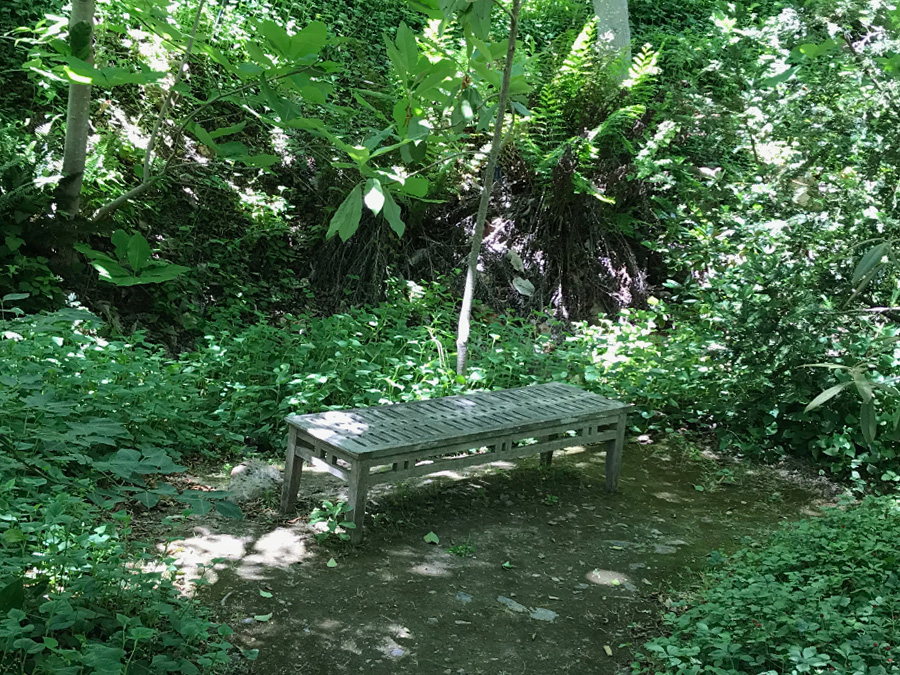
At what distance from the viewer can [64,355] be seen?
4.53m

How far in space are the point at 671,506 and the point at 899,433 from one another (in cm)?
156

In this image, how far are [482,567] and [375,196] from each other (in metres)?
1.93

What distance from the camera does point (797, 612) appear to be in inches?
121

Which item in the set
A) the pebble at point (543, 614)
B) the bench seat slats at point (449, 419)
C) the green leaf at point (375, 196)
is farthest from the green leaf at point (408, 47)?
the pebble at point (543, 614)

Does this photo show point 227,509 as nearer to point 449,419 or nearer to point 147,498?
point 147,498

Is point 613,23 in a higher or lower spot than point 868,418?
higher

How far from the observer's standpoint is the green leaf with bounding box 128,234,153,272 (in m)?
5.09

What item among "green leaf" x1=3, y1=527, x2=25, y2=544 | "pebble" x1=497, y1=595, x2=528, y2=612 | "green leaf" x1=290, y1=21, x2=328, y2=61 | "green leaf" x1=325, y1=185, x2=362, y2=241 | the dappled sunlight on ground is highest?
"green leaf" x1=290, y1=21, x2=328, y2=61

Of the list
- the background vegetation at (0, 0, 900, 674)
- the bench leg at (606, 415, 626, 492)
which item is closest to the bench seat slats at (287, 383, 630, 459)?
the bench leg at (606, 415, 626, 492)

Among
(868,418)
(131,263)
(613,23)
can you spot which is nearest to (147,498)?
(868,418)

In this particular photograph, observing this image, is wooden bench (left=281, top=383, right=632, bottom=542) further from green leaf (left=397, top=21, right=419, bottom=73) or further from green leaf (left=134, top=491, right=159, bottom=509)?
green leaf (left=397, top=21, right=419, bottom=73)

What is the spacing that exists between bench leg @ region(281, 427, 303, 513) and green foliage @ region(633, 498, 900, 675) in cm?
196

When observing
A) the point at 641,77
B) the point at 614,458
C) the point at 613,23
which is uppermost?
the point at 613,23

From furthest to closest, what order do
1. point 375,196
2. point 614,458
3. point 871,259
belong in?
point 614,458, point 375,196, point 871,259
